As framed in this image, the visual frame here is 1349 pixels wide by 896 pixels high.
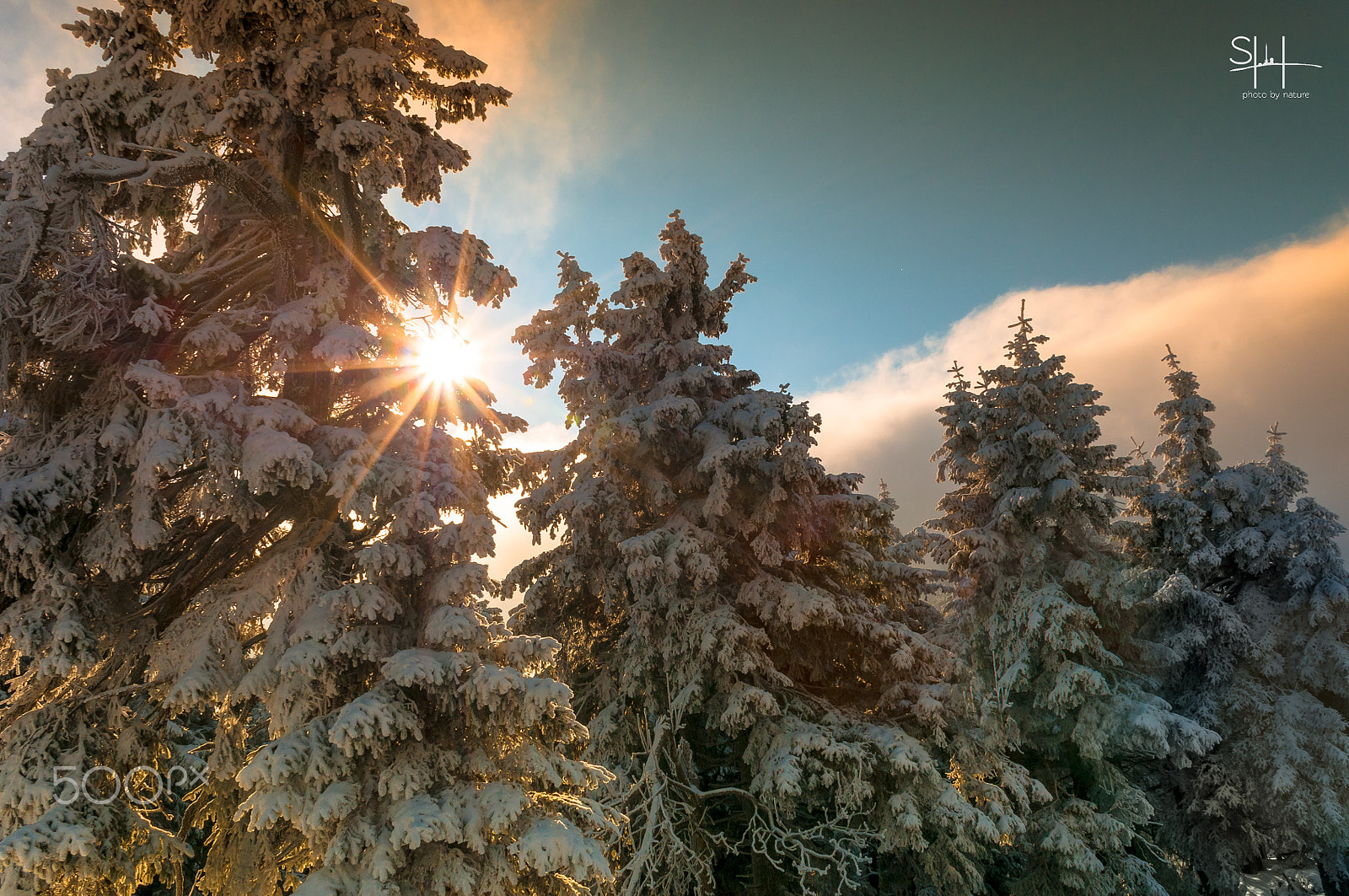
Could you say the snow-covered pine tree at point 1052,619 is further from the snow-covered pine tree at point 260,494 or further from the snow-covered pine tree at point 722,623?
the snow-covered pine tree at point 260,494

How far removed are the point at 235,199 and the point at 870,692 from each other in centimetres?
1185

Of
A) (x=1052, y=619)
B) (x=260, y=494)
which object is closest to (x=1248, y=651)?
(x=1052, y=619)

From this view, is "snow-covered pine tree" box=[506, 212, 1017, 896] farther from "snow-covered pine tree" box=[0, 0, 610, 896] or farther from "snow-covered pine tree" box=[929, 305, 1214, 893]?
"snow-covered pine tree" box=[0, 0, 610, 896]

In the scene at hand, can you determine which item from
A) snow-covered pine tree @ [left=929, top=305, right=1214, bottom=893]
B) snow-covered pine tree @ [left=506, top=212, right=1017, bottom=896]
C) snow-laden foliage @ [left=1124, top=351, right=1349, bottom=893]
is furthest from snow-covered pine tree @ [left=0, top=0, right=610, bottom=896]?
snow-laden foliage @ [left=1124, top=351, right=1349, bottom=893]

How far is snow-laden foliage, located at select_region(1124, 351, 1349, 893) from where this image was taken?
15.3 metres

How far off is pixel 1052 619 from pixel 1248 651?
670 centimetres

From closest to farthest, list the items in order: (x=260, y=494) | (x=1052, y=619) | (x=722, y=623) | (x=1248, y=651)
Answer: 1. (x=260, y=494)
2. (x=722, y=623)
3. (x=1052, y=619)
4. (x=1248, y=651)

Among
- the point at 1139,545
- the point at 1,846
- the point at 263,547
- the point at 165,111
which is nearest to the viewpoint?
the point at 1,846

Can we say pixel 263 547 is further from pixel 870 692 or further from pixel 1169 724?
pixel 1169 724

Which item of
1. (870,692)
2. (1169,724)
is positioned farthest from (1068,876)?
(870,692)

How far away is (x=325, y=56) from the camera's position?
7.34 metres

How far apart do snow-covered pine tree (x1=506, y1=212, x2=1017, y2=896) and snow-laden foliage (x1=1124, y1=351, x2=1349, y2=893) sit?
8.42 metres

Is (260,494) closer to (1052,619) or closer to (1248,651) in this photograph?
(1052,619)

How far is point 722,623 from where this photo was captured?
10.1 metres
